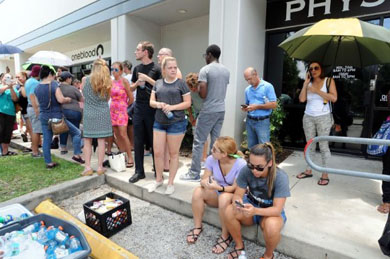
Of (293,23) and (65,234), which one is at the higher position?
(293,23)

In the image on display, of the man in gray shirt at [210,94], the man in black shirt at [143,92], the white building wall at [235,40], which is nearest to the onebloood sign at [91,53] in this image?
the white building wall at [235,40]

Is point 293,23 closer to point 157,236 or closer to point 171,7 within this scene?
point 171,7

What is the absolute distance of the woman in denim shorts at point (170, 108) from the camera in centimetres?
298

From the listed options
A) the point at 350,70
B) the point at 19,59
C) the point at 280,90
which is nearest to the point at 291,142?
the point at 280,90

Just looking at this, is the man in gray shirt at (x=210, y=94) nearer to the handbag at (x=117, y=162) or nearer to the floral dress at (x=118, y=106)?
the handbag at (x=117, y=162)

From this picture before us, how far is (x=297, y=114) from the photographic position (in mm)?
5121

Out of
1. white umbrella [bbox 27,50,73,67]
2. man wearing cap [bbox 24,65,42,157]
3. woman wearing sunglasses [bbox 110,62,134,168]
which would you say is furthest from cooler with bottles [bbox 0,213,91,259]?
white umbrella [bbox 27,50,73,67]

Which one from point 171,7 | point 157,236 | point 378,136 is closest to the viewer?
point 157,236

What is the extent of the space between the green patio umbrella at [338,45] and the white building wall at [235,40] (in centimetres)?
150

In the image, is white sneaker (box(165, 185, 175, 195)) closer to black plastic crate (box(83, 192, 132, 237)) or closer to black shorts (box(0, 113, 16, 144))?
black plastic crate (box(83, 192, 132, 237))

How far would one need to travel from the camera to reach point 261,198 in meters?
2.22

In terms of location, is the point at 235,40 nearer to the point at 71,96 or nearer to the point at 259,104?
the point at 259,104

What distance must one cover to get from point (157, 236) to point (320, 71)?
289 centimetres

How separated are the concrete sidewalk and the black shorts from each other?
113 inches
